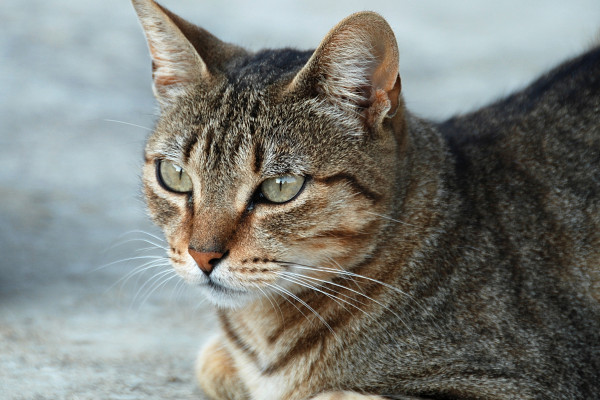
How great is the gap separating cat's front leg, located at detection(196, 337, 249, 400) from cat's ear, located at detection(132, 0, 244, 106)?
1.12 m

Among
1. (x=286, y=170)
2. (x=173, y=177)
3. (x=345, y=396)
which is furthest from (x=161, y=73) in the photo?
(x=345, y=396)

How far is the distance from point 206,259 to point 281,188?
0.36 metres

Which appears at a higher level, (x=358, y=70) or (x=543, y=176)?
(x=358, y=70)

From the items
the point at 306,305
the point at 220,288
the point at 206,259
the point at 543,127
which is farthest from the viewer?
the point at 543,127

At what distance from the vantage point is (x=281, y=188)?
2748 mm

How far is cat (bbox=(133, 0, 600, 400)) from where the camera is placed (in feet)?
8.95

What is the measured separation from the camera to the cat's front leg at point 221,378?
10.9 ft

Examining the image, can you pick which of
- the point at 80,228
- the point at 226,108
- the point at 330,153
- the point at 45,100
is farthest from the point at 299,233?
the point at 45,100

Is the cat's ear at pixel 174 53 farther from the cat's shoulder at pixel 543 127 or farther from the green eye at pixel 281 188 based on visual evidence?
the cat's shoulder at pixel 543 127

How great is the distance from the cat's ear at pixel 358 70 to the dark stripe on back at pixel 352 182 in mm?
223

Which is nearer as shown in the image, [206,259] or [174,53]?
[206,259]

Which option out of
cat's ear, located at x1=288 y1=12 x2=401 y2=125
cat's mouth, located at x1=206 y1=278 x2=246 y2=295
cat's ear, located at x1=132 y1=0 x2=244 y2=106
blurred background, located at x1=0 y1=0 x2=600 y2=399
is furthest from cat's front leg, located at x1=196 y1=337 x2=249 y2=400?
cat's ear, located at x1=288 y1=12 x2=401 y2=125

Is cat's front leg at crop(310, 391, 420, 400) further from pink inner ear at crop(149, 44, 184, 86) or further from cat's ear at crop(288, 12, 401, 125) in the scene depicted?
pink inner ear at crop(149, 44, 184, 86)

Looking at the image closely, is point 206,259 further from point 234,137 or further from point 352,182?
point 352,182
